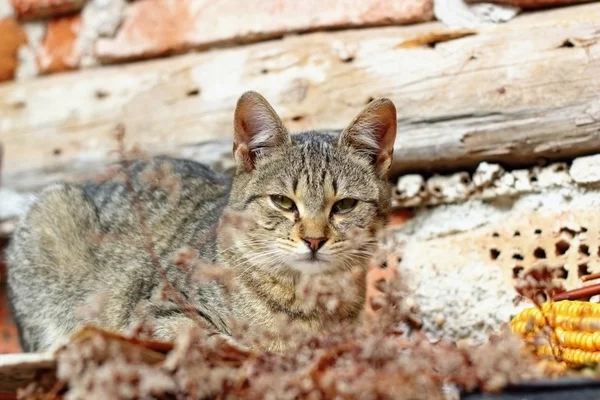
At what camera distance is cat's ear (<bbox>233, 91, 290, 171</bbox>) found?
2.38 m

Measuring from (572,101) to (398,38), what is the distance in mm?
620

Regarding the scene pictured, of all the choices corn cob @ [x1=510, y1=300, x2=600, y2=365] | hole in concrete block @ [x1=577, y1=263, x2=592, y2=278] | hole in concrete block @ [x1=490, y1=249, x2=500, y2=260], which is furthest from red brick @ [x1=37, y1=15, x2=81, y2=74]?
corn cob @ [x1=510, y1=300, x2=600, y2=365]

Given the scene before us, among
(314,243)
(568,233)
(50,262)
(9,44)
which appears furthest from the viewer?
(9,44)

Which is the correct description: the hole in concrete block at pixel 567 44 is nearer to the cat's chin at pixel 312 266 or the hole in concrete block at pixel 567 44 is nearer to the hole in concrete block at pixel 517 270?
the hole in concrete block at pixel 517 270

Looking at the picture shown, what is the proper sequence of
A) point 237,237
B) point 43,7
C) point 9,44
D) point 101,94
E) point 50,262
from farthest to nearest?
1. point 9,44
2. point 43,7
3. point 101,94
4. point 50,262
5. point 237,237

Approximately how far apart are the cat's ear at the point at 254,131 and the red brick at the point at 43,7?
4.33ft

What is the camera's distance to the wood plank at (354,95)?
2.50 metres

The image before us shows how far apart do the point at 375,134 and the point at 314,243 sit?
1.34 feet

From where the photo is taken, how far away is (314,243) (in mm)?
2258

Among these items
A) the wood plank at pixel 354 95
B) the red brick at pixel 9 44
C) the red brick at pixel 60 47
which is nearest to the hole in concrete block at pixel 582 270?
the wood plank at pixel 354 95

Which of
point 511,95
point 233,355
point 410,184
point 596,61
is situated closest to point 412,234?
point 410,184

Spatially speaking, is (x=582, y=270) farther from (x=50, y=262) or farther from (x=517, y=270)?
(x=50, y=262)

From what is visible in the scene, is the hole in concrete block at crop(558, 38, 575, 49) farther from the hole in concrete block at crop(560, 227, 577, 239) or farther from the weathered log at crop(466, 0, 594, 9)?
the hole in concrete block at crop(560, 227, 577, 239)

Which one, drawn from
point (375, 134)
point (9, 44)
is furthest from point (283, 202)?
point (9, 44)
